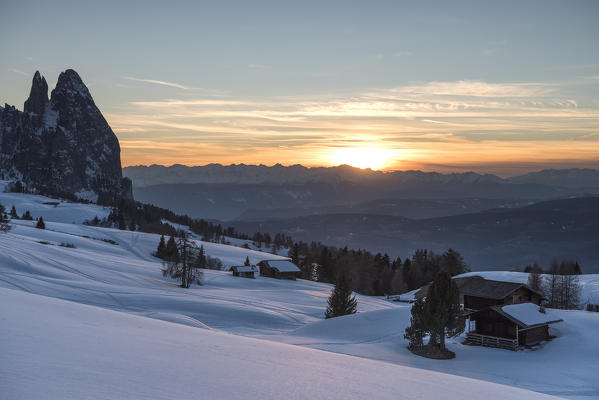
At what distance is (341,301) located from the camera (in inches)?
1863

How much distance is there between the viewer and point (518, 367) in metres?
29.9

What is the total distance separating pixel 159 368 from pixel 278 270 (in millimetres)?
79520

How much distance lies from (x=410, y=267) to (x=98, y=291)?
3522 inches

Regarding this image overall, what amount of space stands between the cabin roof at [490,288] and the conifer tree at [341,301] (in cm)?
1211

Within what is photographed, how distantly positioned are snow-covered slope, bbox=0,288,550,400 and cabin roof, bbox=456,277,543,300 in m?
Answer: 28.1

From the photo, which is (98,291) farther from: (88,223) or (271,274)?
(88,223)

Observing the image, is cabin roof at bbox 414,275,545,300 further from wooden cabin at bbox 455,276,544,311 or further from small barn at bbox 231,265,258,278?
small barn at bbox 231,265,258,278

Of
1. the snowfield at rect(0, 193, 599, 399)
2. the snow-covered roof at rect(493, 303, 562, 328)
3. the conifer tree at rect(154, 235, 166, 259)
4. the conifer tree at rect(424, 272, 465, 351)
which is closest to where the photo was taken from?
the snowfield at rect(0, 193, 599, 399)

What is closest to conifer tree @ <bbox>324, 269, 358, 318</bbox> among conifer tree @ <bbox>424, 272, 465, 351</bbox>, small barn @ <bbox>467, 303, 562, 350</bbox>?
small barn @ <bbox>467, 303, 562, 350</bbox>

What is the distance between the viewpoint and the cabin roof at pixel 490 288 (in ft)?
135

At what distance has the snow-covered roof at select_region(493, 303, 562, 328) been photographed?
3547cm

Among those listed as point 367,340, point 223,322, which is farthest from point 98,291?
point 367,340

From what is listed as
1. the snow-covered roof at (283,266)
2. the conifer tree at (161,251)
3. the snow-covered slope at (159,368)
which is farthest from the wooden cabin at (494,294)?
the conifer tree at (161,251)

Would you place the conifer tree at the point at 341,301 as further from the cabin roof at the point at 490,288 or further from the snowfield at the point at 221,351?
the cabin roof at the point at 490,288
